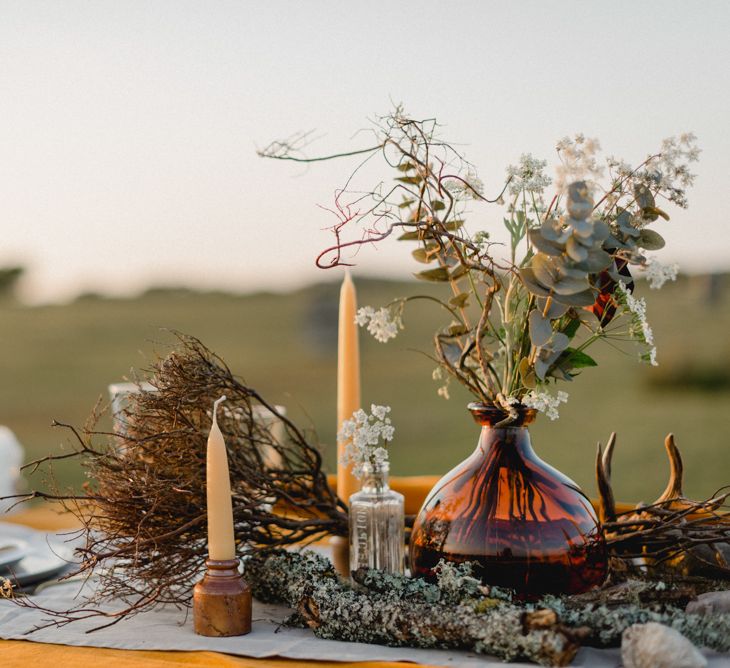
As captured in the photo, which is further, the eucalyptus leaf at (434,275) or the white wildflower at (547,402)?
the eucalyptus leaf at (434,275)

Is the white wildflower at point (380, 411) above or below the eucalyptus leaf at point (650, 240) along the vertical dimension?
below

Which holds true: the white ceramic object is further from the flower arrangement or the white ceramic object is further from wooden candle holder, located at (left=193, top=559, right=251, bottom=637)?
wooden candle holder, located at (left=193, top=559, right=251, bottom=637)

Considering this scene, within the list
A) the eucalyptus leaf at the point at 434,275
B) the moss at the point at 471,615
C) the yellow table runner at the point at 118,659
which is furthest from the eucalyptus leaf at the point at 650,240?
the yellow table runner at the point at 118,659

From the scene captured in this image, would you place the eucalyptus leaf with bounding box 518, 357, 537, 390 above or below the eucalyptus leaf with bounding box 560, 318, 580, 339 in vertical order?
below

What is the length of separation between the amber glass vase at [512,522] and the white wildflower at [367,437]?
7cm

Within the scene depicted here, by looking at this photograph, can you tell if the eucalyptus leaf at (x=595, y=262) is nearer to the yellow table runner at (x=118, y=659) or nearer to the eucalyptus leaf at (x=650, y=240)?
the eucalyptus leaf at (x=650, y=240)

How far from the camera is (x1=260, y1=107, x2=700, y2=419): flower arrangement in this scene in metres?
0.78

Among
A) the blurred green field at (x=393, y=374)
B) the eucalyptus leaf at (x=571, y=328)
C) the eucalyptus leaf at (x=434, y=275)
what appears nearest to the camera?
the eucalyptus leaf at (x=571, y=328)

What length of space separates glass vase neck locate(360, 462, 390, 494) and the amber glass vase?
6 centimetres

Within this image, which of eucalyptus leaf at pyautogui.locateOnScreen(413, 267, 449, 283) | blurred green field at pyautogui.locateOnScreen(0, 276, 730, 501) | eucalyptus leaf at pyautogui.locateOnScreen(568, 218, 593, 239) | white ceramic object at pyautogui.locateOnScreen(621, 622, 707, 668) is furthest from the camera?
blurred green field at pyautogui.locateOnScreen(0, 276, 730, 501)

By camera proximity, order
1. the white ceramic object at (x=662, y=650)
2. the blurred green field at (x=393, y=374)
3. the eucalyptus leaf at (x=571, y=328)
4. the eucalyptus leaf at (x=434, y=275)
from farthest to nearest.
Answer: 1. the blurred green field at (x=393, y=374)
2. the eucalyptus leaf at (x=434, y=275)
3. the eucalyptus leaf at (x=571, y=328)
4. the white ceramic object at (x=662, y=650)

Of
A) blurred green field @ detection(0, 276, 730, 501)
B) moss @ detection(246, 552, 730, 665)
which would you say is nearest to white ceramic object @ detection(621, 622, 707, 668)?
moss @ detection(246, 552, 730, 665)

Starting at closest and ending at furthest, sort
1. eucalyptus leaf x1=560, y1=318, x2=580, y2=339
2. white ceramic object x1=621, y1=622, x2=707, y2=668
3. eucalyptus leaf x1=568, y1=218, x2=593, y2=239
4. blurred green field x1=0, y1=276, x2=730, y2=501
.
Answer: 1. white ceramic object x1=621, y1=622, x2=707, y2=668
2. eucalyptus leaf x1=568, y1=218, x2=593, y2=239
3. eucalyptus leaf x1=560, y1=318, x2=580, y2=339
4. blurred green field x1=0, y1=276, x2=730, y2=501

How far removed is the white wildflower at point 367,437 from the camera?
0.88m
